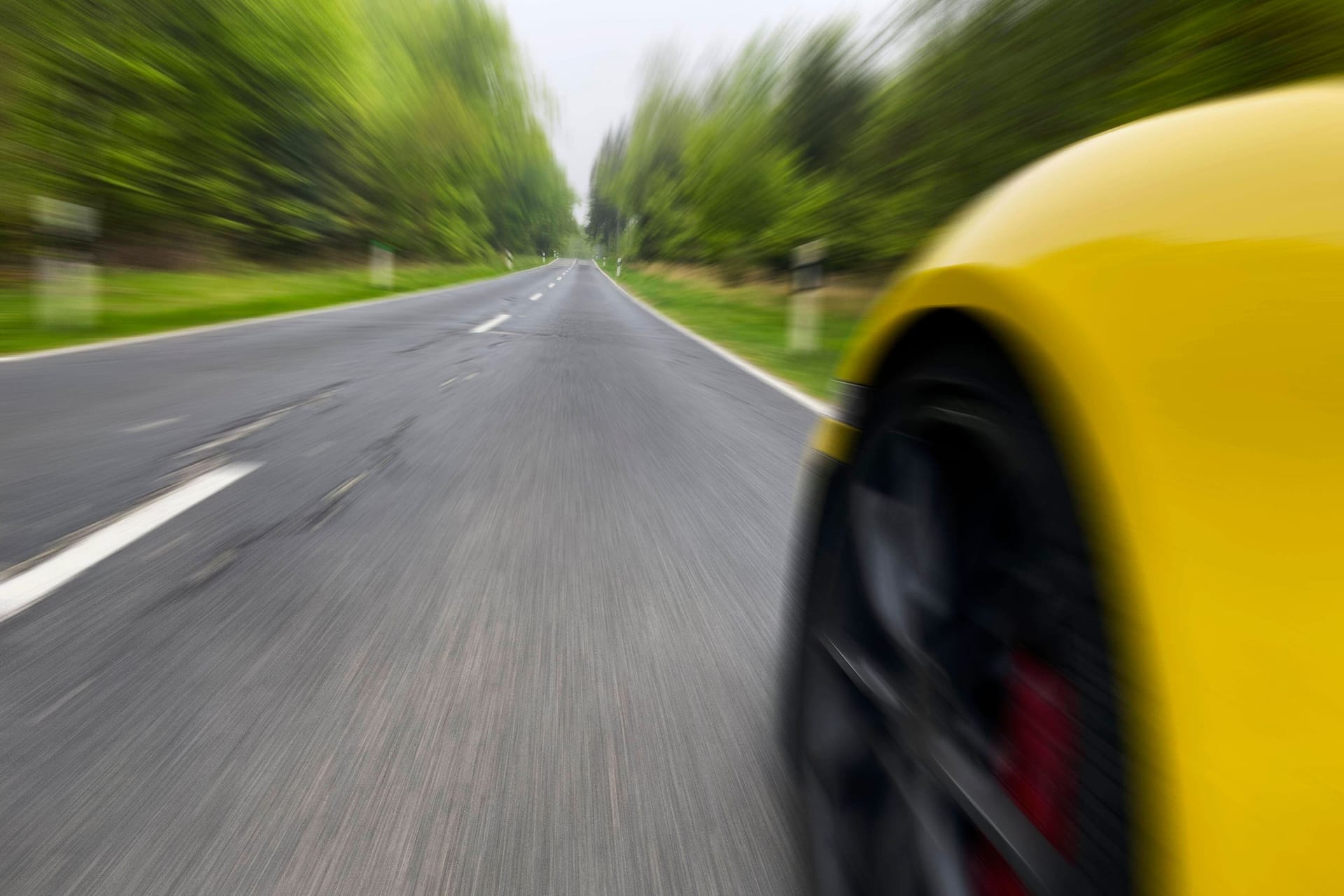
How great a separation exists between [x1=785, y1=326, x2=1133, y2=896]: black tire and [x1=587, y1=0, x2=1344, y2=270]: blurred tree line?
4.33 feet

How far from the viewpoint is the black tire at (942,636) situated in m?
0.85

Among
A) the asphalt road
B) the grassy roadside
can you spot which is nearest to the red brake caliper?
the asphalt road

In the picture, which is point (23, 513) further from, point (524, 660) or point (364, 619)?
point (524, 660)

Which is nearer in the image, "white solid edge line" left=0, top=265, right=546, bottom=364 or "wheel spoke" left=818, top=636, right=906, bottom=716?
"wheel spoke" left=818, top=636, right=906, bottom=716

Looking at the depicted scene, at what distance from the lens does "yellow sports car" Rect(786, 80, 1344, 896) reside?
681mm

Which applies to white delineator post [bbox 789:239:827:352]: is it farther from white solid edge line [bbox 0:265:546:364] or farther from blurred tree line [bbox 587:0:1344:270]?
white solid edge line [bbox 0:265:546:364]

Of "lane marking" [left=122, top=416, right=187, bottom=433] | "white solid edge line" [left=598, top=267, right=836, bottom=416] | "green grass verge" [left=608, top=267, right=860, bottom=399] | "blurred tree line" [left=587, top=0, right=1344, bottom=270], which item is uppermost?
"blurred tree line" [left=587, top=0, right=1344, bottom=270]

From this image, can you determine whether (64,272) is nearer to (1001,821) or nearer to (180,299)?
(180,299)

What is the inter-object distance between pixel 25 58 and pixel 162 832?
17953 mm

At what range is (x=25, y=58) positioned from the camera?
46.2 feet

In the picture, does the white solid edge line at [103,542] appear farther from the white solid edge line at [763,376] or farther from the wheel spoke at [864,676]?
the white solid edge line at [763,376]

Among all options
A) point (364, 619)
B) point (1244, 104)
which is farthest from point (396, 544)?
point (1244, 104)

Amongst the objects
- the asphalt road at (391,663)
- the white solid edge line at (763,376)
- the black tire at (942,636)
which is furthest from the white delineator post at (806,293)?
the black tire at (942,636)

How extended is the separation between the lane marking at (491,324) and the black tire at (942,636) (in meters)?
11.4
